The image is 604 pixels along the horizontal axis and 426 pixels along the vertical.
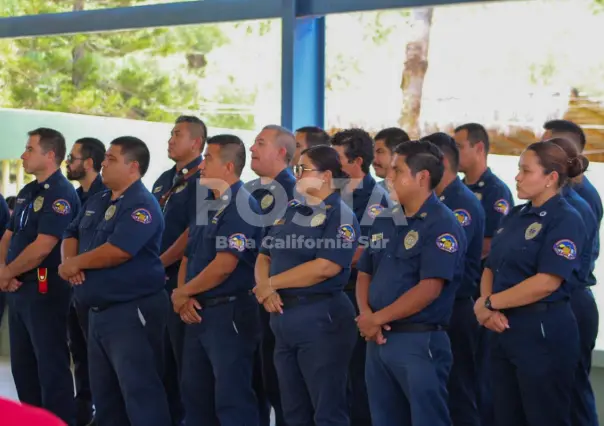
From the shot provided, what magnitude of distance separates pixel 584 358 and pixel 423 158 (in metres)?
1.29

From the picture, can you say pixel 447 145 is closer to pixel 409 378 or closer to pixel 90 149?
pixel 409 378

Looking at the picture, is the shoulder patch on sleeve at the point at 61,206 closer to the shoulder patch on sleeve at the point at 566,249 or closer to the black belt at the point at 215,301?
the black belt at the point at 215,301

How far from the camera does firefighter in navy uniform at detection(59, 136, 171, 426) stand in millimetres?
4102

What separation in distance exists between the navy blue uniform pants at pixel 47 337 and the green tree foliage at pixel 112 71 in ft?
7.81

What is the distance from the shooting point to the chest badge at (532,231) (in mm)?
3555

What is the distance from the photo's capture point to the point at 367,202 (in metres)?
4.52

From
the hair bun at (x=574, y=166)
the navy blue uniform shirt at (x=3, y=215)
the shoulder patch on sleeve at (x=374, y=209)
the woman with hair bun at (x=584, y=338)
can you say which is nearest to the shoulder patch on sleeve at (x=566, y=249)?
the hair bun at (x=574, y=166)

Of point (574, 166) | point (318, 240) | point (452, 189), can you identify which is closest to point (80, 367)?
point (318, 240)

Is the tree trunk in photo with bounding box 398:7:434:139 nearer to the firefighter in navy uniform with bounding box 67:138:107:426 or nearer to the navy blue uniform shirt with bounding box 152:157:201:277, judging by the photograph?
the navy blue uniform shirt with bounding box 152:157:201:277

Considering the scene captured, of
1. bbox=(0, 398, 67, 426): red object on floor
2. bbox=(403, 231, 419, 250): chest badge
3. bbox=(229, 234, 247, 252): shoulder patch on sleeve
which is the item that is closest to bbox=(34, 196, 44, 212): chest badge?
bbox=(229, 234, 247, 252): shoulder patch on sleeve

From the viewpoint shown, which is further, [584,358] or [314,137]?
[314,137]

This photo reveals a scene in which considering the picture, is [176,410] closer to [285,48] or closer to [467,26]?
[285,48]

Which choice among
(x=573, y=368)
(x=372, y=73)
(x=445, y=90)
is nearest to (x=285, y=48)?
(x=372, y=73)

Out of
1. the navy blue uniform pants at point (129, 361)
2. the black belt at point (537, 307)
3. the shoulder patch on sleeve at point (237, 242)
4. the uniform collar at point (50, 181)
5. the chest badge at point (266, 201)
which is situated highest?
the uniform collar at point (50, 181)
